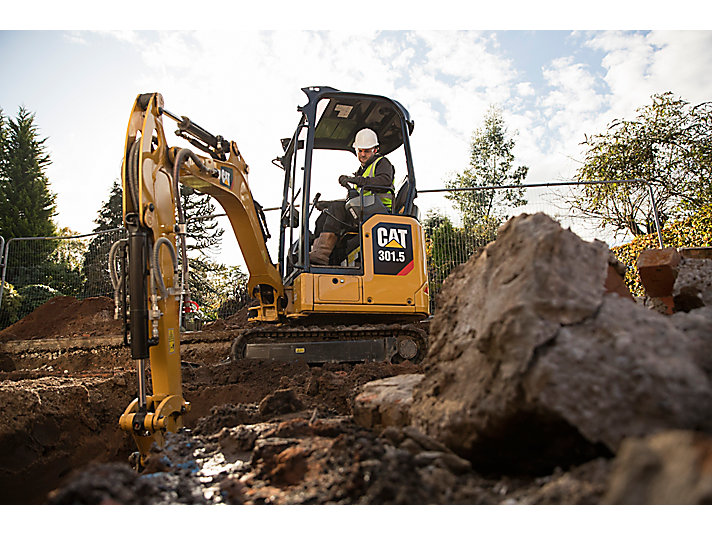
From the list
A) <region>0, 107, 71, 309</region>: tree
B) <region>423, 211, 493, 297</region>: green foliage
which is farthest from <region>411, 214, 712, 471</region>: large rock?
<region>0, 107, 71, 309</region>: tree

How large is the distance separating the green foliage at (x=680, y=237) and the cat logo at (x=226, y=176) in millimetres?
7780

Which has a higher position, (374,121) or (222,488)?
(374,121)

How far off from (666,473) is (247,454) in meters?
2.20

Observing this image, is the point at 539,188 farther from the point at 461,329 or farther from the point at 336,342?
the point at 461,329

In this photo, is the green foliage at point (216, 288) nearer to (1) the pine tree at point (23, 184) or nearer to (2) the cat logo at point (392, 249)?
(2) the cat logo at point (392, 249)

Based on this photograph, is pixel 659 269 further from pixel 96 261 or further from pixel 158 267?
pixel 96 261

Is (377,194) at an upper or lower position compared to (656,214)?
upper

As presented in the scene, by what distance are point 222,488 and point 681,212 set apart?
11319mm

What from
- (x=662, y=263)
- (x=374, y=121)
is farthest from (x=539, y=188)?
(x=662, y=263)

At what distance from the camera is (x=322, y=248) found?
6367 mm

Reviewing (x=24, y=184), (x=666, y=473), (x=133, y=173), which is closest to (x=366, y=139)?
(x=133, y=173)

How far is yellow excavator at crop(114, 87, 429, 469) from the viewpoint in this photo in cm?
423

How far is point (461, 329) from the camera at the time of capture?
7.67ft

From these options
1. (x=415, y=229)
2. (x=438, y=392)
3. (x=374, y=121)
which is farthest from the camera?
(x=374, y=121)
